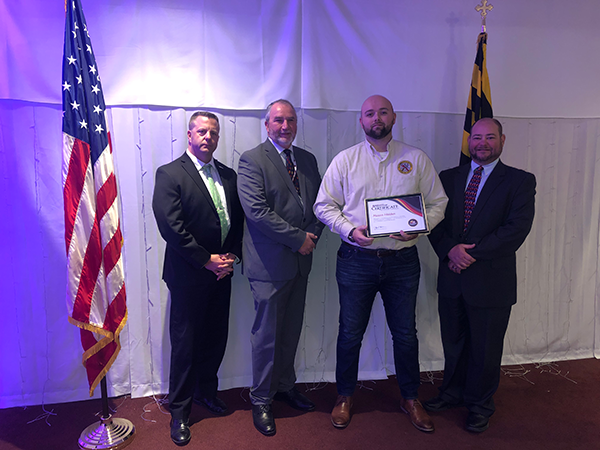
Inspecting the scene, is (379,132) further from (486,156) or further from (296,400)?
(296,400)

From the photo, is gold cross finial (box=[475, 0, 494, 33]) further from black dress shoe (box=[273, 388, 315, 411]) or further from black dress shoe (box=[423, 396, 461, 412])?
black dress shoe (box=[273, 388, 315, 411])

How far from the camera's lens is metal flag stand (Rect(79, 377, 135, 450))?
91.2 inches

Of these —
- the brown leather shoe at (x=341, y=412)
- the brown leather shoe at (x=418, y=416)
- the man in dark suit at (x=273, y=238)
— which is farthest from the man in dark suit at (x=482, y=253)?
the man in dark suit at (x=273, y=238)

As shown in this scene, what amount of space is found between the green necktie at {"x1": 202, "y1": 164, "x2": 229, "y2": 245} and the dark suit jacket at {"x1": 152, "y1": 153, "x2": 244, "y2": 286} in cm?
4

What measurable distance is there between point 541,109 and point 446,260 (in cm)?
171

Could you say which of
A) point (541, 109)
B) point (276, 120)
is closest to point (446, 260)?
point (276, 120)

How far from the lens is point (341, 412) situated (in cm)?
255

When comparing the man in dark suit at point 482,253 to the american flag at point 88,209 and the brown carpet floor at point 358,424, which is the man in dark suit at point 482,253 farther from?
the american flag at point 88,209

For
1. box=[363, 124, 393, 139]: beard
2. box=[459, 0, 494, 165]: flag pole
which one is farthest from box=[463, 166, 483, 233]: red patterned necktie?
box=[363, 124, 393, 139]: beard

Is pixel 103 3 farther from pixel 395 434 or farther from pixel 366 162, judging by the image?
pixel 395 434

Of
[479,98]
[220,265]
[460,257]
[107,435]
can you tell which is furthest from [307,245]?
[479,98]

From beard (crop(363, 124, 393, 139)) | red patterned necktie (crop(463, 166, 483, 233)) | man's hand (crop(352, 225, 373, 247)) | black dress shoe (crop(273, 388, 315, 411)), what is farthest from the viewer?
black dress shoe (crop(273, 388, 315, 411))

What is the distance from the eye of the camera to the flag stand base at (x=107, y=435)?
2.31 m

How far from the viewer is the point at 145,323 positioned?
9.59 ft
